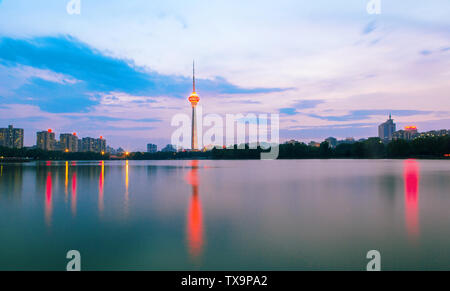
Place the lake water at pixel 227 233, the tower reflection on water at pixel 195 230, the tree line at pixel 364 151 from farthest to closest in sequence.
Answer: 1. the tree line at pixel 364 151
2. the tower reflection on water at pixel 195 230
3. the lake water at pixel 227 233

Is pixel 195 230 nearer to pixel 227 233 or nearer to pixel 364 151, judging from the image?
pixel 227 233

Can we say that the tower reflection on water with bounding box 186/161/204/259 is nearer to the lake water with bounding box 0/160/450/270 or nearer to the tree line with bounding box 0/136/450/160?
the lake water with bounding box 0/160/450/270

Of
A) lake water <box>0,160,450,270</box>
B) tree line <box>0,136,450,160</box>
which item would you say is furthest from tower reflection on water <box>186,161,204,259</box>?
tree line <box>0,136,450,160</box>

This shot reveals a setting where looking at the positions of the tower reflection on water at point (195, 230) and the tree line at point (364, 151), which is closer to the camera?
the tower reflection on water at point (195, 230)

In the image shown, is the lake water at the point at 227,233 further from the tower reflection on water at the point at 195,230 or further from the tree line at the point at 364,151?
the tree line at the point at 364,151

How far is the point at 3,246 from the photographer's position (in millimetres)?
9977

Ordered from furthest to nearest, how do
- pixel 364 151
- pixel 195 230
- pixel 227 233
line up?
pixel 364 151
pixel 195 230
pixel 227 233

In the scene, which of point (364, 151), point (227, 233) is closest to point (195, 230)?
point (227, 233)

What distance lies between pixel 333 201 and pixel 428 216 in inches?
208

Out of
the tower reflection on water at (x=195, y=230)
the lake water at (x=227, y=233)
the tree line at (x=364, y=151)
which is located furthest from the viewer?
the tree line at (x=364, y=151)

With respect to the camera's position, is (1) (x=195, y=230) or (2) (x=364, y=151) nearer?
(1) (x=195, y=230)

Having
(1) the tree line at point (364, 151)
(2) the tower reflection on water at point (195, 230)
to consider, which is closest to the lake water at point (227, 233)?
(2) the tower reflection on water at point (195, 230)

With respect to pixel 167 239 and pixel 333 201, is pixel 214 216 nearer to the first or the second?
pixel 167 239
